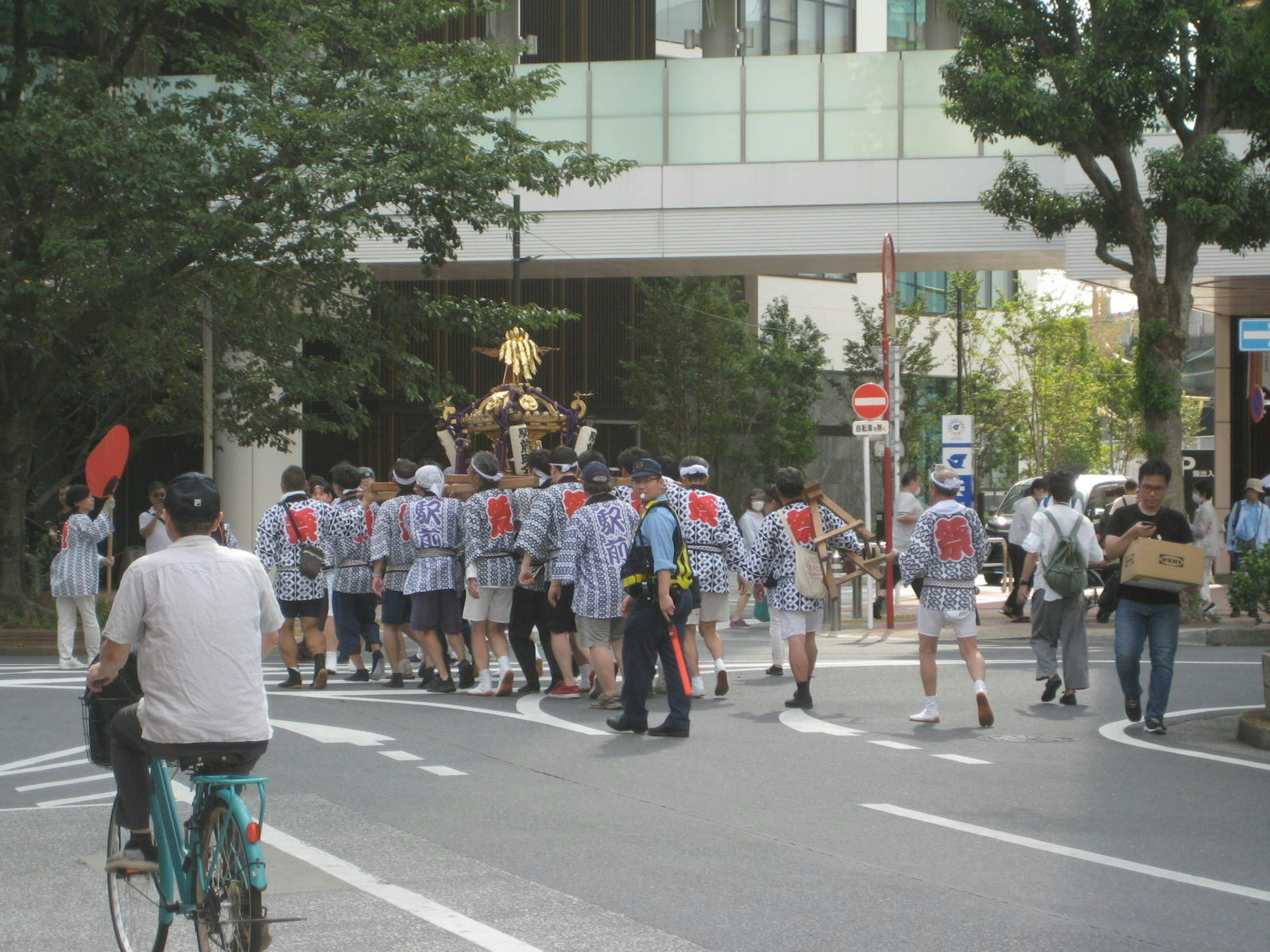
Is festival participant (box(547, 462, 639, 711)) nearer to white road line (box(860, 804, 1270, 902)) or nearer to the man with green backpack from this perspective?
the man with green backpack

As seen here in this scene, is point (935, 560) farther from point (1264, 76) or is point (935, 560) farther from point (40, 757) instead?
point (1264, 76)

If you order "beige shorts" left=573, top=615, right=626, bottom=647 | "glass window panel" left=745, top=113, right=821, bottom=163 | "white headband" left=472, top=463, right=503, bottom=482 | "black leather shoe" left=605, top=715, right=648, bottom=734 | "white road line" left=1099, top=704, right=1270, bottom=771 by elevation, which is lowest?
"white road line" left=1099, top=704, right=1270, bottom=771

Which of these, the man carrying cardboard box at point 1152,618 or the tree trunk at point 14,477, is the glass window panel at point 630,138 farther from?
the man carrying cardboard box at point 1152,618

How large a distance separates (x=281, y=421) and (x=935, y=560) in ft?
46.6

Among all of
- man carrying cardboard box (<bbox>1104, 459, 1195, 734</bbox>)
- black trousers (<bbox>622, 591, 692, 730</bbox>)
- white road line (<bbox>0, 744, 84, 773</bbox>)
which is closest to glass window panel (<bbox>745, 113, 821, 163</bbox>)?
man carrying cardboard box (<bbox>1104, 459, 1195, 734</bbox>)

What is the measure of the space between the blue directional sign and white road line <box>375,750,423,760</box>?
1384cm

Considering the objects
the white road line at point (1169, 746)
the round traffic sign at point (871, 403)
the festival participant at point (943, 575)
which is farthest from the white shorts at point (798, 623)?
the round traffic sign at point (871, 403)

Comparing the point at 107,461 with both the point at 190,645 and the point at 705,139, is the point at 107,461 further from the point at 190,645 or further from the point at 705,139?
the point at 705,139

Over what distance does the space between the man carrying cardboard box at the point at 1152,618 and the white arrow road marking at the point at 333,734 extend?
16.4 feet

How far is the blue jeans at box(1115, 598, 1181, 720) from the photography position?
440 inches

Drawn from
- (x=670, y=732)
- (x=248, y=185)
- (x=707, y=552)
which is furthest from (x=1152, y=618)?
(x=248, y=185)

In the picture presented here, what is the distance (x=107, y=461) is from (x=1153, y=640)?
989 centimetres

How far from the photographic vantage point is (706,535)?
13.7 m

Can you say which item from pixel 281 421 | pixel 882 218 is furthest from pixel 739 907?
pixel 882 218
